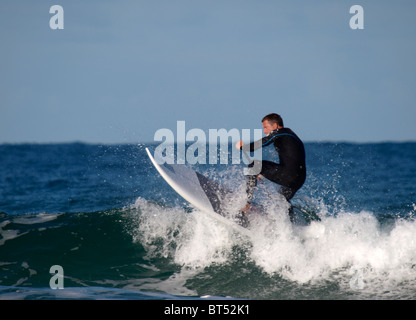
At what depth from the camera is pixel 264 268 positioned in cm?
663

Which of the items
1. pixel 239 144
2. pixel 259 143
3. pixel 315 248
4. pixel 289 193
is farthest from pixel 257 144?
pixel 315 248

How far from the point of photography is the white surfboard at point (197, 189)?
6.92m

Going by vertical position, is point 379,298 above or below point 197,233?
below

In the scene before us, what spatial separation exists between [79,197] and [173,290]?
25.9 feet

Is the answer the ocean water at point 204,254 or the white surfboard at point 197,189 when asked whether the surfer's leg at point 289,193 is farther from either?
the white surfboard at point 197,189

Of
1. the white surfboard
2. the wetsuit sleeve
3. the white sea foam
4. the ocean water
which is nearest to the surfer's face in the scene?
the wetsuit sleeve

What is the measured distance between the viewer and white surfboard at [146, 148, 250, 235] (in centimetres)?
692

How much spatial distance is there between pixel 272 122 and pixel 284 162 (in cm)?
56

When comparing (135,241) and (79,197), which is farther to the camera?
(79,197)

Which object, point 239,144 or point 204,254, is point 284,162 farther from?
point 204,254

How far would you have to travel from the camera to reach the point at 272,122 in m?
6.66
